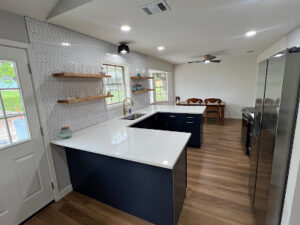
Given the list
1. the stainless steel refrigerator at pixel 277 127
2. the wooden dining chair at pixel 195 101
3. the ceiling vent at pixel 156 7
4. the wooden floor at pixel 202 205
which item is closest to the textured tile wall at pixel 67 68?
the wooden floor at pixel 202 205

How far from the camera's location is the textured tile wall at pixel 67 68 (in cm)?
175

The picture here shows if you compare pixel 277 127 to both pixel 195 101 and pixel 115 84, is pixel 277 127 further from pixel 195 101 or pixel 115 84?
pixel 195 101

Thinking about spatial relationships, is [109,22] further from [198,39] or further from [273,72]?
[273,72]

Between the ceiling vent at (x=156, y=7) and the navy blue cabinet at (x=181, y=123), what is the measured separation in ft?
5.98

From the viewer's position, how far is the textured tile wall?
5.76 ft

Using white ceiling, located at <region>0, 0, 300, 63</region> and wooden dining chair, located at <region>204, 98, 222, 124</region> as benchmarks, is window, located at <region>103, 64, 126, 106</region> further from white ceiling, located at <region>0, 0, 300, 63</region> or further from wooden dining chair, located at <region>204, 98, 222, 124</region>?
wooden dining chair, located at <region>204, 98, 222, 124</region>

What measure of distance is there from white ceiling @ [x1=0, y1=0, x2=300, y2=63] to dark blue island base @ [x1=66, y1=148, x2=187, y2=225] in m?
1.60

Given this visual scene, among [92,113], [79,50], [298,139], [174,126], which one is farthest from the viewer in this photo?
[174,126]

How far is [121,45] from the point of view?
2742 mm

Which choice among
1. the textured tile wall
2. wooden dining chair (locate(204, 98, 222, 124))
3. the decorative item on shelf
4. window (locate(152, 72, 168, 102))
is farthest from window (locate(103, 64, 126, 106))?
wooden dining chair (locate(204, 98, 222, 124))

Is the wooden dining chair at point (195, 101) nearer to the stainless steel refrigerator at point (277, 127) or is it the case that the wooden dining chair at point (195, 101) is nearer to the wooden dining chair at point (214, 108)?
the wooden dining chair at point (214, 108)

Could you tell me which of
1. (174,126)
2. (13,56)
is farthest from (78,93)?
(174,126)

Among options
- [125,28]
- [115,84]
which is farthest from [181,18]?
[115,84]

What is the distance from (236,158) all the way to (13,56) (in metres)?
3.67
